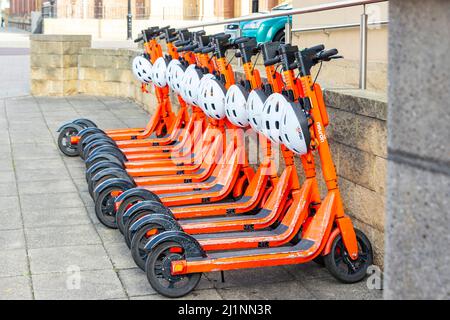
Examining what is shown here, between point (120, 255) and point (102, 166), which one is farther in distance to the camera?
point (102, 166)

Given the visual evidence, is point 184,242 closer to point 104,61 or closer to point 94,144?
point 94,144

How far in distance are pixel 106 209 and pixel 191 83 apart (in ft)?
5.87

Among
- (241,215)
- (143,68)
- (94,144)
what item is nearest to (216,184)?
(241,215)

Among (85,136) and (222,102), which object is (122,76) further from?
(222,102)

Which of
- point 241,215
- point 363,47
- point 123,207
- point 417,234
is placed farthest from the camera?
point 241,215

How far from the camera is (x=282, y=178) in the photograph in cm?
605

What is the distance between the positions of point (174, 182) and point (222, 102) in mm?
1025

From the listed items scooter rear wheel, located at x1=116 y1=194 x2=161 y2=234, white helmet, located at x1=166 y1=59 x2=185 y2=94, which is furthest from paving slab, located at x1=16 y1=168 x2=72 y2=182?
scooter rear wheel, located at x1=116 y1=194 x2=161 y2=234

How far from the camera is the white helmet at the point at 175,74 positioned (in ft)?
28.1

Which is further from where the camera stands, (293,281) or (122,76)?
(122,76)

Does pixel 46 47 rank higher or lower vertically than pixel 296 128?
higher

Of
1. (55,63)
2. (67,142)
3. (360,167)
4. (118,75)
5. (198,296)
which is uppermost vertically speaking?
(55,63)

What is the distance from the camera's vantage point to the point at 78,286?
516 cm
